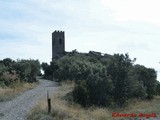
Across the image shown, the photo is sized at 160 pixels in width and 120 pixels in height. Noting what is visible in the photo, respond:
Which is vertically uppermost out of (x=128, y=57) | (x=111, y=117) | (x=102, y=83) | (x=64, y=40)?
(x=64, y=40)

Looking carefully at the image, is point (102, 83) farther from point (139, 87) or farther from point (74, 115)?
point (74, 115)

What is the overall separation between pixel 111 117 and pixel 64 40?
11128 centimetres

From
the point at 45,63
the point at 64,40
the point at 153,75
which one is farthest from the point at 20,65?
the point at 64,40

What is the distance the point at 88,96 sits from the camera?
2578 centimetres

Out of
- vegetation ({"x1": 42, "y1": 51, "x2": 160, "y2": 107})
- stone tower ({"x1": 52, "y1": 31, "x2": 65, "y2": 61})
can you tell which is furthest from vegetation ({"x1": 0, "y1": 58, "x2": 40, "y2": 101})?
stone tower ({"x1": 52, "y1": 31, "x2": 65, "y2": 61})

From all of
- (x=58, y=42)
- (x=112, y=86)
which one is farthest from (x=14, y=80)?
(x=58, y=42)

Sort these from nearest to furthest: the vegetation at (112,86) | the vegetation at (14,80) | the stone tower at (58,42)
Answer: the vegetation at (112,86), the vegetation at (14,80), the stone tower at (58,42)

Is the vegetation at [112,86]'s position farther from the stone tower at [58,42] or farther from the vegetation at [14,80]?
the stone tower at [58,42]

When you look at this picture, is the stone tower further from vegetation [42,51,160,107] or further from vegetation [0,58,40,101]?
vegetation [42,51,160,107]

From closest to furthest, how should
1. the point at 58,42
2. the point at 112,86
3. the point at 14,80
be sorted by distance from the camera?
the point at 112,86 < the point at 14,80 < the point at 58,42

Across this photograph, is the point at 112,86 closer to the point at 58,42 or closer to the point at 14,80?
the point at 14,80

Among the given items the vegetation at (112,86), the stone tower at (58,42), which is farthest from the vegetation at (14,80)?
the stone tower at (58,42)

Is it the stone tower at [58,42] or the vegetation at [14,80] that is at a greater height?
the stone tower at [58,42]

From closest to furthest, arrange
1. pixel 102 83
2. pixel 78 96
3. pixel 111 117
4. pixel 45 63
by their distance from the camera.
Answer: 1. pixel 111 117
2. pixel 78 96
3. pixel 102 83
4. pixel 45 63
